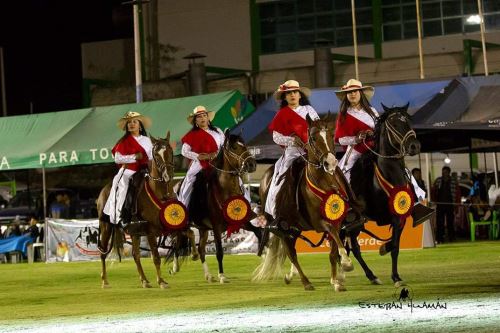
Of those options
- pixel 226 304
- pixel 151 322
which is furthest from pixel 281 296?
pixel 151 322

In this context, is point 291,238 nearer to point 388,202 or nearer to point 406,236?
point 388,202

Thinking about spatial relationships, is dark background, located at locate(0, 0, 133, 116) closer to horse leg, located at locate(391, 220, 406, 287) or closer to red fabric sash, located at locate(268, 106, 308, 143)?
red fabric sash, located at locate(268, 106, 308, 143)

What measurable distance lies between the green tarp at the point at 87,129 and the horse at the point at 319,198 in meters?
14.6

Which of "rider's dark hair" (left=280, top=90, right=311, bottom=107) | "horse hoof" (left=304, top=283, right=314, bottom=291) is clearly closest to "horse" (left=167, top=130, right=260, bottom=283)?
"rider's dark hair" (left=280, top=90, right=311, bottom=107)

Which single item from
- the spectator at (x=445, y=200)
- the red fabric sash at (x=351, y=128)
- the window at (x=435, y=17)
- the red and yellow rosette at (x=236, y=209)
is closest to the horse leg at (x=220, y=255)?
the red and yellow rosette at (x=236, y=209)

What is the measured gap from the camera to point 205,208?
20.7 metres

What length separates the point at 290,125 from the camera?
17.6m

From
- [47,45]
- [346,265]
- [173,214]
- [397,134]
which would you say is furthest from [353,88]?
[47,45]

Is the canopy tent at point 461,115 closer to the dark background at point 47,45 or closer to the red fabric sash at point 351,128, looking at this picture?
the red fabric sash at point 351,128

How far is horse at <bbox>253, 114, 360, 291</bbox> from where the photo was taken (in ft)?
53.9

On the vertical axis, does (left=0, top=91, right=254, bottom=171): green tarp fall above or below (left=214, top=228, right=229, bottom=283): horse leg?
above

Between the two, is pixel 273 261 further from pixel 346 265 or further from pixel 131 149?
pixel 131 149

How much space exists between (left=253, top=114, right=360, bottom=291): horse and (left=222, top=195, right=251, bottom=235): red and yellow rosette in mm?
1953

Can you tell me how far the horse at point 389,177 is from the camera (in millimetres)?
16953
